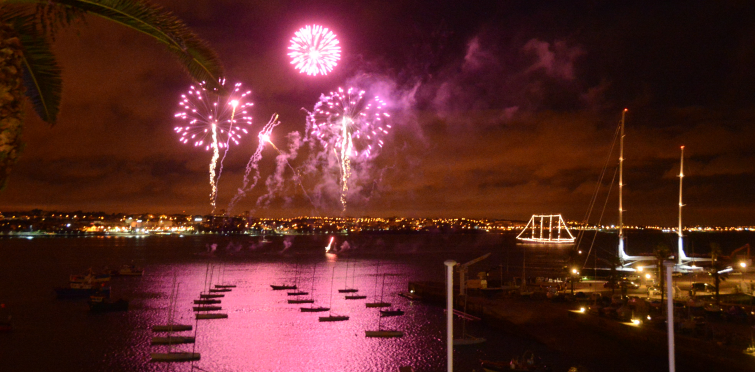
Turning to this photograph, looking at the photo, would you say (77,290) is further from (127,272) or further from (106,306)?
(127,272)

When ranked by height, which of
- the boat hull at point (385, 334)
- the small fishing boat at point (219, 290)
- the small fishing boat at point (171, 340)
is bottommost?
the small fishing boat at point (171, 340)

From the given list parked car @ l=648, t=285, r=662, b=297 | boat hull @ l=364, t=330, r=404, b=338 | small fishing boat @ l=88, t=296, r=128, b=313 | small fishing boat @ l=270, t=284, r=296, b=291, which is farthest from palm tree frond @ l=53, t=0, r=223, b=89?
small fishing boat @ l=270, t=284, r=296, b=291

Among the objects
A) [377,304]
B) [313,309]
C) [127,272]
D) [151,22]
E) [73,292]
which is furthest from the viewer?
[127,272]

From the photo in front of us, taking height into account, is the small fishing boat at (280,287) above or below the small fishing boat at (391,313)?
above

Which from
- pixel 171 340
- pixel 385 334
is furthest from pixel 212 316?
pixel 385 334

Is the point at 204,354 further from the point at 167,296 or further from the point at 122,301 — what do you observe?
the point at 167,296

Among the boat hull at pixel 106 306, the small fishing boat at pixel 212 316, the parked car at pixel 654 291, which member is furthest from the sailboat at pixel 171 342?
the parked car at pixel 654 291

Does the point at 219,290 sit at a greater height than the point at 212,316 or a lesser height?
greater

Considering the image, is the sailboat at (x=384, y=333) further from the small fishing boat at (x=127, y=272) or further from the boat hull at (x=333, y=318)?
the small fishing boat at (x=127, y=272)
